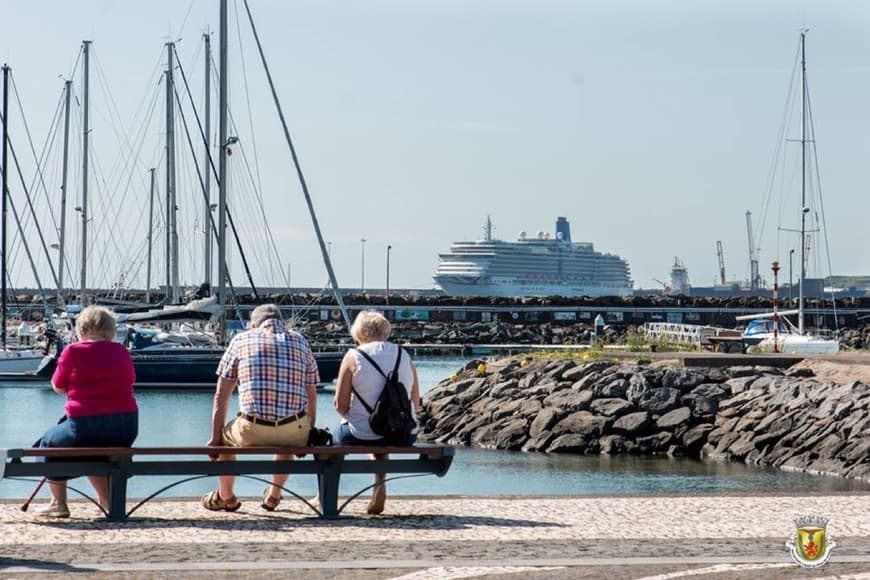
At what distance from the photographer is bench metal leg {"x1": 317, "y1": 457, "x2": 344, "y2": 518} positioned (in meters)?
10.4

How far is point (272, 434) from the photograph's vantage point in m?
10.4

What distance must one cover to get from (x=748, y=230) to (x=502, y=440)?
164 meters

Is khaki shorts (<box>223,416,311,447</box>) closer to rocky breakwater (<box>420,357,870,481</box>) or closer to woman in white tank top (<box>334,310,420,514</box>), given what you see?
woman in white tank top (<box>334,310,420,514</box>)

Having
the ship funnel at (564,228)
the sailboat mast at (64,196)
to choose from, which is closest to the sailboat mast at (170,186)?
the sailboat mast at (64,196)

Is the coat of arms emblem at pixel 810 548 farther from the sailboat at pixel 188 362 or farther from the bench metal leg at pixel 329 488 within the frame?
the sailboat at pixel 188 362

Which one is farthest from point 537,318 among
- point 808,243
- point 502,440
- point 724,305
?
point 502,440

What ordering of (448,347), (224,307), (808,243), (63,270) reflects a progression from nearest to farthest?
(224,307)
(63,270)
(808,243)
(448,347)

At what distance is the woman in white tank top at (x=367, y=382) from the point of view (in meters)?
10.5

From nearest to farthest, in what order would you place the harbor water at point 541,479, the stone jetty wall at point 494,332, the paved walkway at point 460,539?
the paved walkway at point 460,539, the harbor water at point 541,479, the stone jetty wall at point 494,332

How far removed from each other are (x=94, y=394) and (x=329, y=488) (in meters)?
1.53

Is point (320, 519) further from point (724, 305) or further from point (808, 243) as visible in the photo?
point (724, 305)

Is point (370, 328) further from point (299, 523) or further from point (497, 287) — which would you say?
point (497, 287)

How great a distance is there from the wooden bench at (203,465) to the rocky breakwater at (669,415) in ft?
43.1

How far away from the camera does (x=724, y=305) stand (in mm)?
95250
